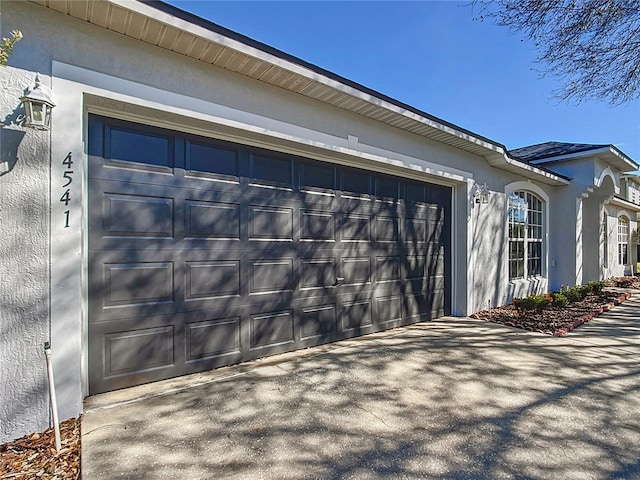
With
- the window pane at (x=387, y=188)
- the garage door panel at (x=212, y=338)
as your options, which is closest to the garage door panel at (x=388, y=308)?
the window pane at (x=387, y=188)

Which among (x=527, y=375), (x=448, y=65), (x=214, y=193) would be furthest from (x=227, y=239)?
(x=448, y=65)

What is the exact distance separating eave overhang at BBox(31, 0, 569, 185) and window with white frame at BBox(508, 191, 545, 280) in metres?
4.40

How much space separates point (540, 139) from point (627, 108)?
7.10 m

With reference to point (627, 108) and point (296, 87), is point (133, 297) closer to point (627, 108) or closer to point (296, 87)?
point (296, 87)

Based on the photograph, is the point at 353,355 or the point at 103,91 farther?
the point at 353,355

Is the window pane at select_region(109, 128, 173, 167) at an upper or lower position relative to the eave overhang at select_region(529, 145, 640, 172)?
lower

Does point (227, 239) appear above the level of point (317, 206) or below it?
below

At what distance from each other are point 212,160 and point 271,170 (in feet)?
2.67

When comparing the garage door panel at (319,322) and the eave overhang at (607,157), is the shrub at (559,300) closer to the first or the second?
the eave overhang at (607,157)

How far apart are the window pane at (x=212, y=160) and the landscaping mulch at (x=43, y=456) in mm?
2753

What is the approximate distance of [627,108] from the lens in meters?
6.91

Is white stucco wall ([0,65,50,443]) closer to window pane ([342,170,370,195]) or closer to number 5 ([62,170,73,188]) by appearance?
number 5 ([62,170,73,188])

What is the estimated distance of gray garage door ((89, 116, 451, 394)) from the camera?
11.0ft

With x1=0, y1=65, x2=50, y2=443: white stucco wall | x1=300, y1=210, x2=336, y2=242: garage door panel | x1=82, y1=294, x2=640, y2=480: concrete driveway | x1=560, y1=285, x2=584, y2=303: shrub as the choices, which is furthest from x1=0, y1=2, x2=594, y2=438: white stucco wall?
x1=560, y1=285, x2=584, y2=303: shrub
